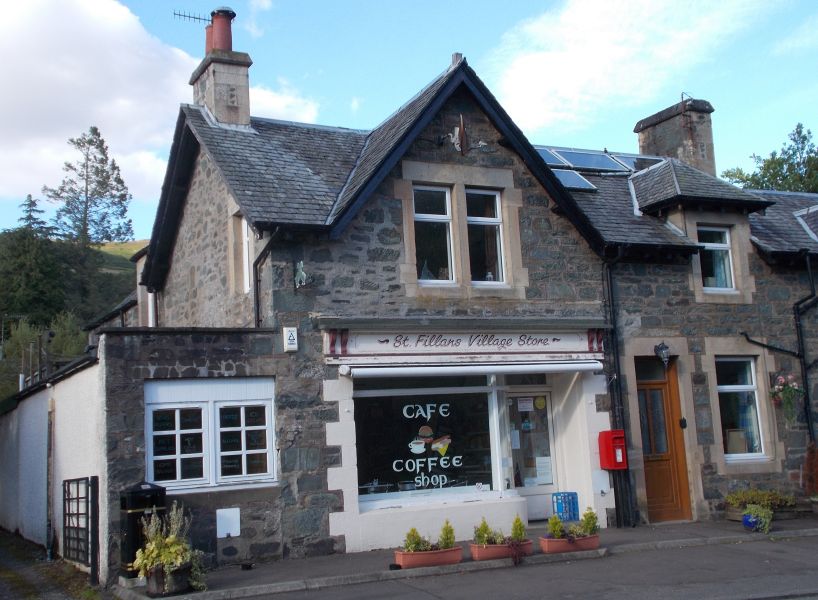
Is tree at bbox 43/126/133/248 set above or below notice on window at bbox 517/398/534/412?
above

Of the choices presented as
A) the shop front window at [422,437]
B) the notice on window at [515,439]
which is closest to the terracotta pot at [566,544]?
the shop front window at [422,437]

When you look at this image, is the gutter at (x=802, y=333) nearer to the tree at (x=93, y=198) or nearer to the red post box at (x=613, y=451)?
the red post box at (x=613, y=451)

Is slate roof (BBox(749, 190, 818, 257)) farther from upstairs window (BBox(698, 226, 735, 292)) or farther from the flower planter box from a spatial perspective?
the flower planter box

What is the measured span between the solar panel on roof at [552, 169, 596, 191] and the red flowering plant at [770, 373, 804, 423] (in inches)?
198

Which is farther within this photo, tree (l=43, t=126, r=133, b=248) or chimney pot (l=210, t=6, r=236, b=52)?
tree (l=43, t=126, r=133, b=248)

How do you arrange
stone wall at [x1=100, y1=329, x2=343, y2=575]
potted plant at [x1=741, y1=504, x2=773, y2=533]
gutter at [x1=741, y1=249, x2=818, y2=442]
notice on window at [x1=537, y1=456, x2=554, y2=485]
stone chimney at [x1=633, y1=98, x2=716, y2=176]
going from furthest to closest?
stone chimney at [x1=633, y1=98, x2=716, y2=176]
gutter at [x1=741, y1=249, x2=818, y2=442]
notice on window at [x1=537, y1=456, x2=554, y2=485]
potted plant at [x1=741, y1=504, x2=773, y2=533]
stone wall at [x1=100, y1=329, x2=343, y2=575]

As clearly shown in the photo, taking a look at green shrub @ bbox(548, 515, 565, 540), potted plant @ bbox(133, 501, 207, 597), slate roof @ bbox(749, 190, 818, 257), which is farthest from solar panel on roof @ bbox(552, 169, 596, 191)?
potted plant @ bbox(133, 501, 207, 597)

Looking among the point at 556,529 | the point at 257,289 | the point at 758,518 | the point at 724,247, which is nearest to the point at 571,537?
the point at 556,529

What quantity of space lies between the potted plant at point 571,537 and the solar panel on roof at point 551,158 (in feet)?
27.2

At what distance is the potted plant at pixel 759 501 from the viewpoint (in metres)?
15.4

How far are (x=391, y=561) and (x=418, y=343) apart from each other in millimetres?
3351

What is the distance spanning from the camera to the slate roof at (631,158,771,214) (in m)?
16.7

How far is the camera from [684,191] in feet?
54.6

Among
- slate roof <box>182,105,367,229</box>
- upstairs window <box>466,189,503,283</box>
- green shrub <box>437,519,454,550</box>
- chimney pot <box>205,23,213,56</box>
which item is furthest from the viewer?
chimney pot <box>205,23,213,56</box>
